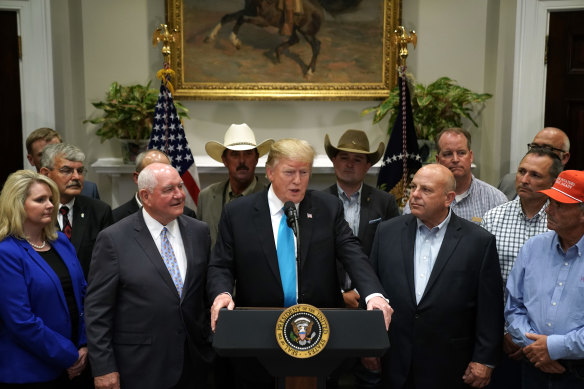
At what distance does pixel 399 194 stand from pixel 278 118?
5.23 feet

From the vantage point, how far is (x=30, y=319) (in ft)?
10.0

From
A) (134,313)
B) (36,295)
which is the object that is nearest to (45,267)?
(36,295)

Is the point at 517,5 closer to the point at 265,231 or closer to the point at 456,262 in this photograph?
the point at 456,262

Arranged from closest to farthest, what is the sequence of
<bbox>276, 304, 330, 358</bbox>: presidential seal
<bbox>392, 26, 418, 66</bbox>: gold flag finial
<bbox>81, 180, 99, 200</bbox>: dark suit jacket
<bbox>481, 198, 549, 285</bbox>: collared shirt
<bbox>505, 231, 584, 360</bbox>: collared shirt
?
<bbox>276, 304, 330, 358</bbox>: presidential seal, <bbox>505, 231, 584, 360</bbox>: collared shirt, <bbox>481, 198, 549, 285</bbox>: collared shirt, <bbox>81, 180, 99, 200</bbox>: dark suit jacket, <bbox>392, 26, 418, 66</bbox>: gold flag finial

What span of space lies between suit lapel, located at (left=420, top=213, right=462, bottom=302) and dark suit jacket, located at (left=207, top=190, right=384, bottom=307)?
373mm

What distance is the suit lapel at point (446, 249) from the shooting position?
3236 millimetres

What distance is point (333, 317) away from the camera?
239cm

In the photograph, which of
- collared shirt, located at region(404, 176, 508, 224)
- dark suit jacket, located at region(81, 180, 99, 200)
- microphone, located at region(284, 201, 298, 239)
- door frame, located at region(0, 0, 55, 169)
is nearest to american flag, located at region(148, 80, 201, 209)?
dark suit jacket, located at region(81, 180, 99, 200)

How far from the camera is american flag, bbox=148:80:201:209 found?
539 centimetres

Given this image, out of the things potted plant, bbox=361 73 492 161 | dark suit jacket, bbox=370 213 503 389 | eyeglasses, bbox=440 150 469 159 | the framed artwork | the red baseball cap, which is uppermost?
the framed artwork

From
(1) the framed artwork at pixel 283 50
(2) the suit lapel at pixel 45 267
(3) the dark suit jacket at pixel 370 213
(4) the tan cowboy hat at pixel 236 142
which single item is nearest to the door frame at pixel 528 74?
(1) the framed artwork at pixel 283 50

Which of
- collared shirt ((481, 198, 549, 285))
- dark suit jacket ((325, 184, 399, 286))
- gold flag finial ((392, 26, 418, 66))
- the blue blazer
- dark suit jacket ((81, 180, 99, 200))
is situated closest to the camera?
the blue blazer

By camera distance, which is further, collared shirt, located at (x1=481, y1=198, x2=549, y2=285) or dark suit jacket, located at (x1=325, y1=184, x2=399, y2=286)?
dark suit jacket, located at (x1=325, y1=184, x2=399, y2=286)

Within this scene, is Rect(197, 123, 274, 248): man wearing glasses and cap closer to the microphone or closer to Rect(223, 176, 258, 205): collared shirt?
Rect(223, 176, 258, 205): collared shirt
